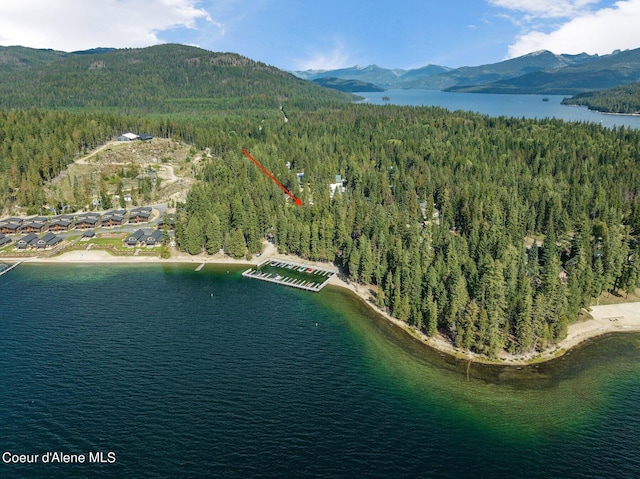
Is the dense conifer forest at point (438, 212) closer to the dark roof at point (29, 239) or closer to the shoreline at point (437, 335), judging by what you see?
the shoreline at point (437, 335)

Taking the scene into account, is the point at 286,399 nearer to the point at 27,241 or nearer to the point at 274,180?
the point at 27,241

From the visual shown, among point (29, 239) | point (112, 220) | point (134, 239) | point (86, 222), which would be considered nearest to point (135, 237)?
point (134, 239)

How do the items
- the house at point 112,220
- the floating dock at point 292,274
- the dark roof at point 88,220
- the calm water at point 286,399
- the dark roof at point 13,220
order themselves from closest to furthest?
the calm water at point 286,399, the floating dock at point 292,274, the dark roof at point 88,220, the dark roof at point 13,220, the house at point 112,220

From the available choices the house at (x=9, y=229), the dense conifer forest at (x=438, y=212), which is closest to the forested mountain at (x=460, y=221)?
the dense conifer forest at (x=438, y=212)

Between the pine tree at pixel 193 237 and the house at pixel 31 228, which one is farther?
the house at pixel 31 228

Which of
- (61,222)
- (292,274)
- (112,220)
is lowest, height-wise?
(292,274)

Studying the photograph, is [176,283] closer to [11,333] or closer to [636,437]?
[11,333]

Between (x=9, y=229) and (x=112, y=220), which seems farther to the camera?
(x=112, y=220)

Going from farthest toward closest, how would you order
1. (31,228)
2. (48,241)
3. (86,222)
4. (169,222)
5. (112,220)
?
(112,220), (86,222), (31,228), (169,222), (48,241)
